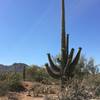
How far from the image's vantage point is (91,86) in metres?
15.5

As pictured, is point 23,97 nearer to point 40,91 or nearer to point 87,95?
point 40,91

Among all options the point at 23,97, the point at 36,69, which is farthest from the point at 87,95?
the point at 36,69

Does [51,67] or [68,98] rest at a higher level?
[51,67]

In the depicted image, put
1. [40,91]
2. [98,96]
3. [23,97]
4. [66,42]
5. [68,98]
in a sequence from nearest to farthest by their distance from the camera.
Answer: [68,98]
[98,96]
[23,97]
[40,91]
[66,42]

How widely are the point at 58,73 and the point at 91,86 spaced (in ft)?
21.6

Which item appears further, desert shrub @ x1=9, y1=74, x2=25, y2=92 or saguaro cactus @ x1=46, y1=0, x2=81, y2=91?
desert shrub @ x1=9, y1=74, x2=25, y2=92

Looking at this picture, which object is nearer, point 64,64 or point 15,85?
point 64,64

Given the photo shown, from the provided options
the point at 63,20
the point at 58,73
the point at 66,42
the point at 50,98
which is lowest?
the point at 50,98

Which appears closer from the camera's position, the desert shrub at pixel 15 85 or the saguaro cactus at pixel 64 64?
the saguaro cactus at pixel 64 64

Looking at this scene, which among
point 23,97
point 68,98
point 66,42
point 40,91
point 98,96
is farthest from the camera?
point 66,42

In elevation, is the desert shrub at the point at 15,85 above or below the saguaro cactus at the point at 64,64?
below

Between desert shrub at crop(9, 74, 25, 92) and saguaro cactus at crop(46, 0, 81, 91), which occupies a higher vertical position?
saguaro cactus at crop(46, 0, 81, 91)

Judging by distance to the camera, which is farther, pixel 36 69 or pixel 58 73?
pixel 36 69

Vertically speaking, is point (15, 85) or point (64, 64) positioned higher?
point (64, 64)
